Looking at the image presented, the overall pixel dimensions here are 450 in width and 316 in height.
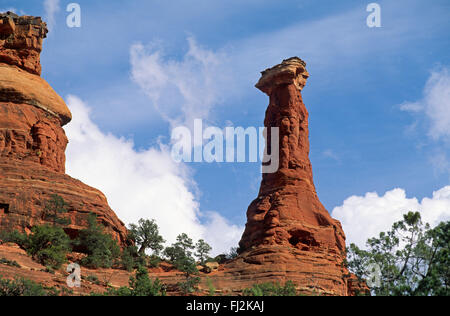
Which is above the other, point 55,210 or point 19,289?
point 55,210

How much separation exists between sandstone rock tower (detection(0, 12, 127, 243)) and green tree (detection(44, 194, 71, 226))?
0.62m

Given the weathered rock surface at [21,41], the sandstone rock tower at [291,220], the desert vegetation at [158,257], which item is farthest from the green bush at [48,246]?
the weathered rock surface at [21,41]

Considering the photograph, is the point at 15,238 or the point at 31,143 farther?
the point at 31,143

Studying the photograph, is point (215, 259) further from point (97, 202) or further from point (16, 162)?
point (16, 162)

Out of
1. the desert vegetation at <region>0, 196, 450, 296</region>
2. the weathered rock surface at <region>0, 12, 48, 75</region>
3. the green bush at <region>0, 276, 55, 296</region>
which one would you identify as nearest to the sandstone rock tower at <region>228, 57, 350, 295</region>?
the desert vegetation at <region>0, 196, 450, 296</region>

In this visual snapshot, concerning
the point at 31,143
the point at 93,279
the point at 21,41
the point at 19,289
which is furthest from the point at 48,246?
the point at 21,41

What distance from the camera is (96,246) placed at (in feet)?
183

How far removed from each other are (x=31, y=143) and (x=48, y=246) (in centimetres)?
1867

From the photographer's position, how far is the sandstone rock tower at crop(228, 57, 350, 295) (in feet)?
180

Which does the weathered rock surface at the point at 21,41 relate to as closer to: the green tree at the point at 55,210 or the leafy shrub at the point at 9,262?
the green tree at the point at 55,210

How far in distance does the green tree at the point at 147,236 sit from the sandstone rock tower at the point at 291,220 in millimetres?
12375

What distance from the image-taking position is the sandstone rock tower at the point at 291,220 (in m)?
54.8

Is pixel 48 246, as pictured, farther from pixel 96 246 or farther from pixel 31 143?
pixel 31 143
